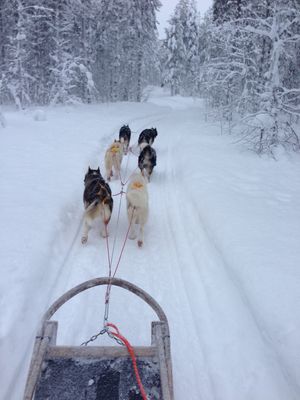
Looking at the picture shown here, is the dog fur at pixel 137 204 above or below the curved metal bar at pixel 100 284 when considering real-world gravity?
above

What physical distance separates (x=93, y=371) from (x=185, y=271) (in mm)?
2273

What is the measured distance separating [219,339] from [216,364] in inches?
11.6

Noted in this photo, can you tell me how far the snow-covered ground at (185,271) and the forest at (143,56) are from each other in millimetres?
3672

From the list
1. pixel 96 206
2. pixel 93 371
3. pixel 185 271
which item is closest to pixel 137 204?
pixel 96 206

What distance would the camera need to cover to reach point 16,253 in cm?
395

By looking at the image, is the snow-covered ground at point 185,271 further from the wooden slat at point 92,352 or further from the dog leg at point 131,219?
the wooden slat at point 92,352

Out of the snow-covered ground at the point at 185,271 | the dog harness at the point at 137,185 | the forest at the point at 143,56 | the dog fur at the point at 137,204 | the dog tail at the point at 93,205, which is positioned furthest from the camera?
the forest at the point at 143,56

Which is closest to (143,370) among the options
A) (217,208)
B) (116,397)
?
(116,397)

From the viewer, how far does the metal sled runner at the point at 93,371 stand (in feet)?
6.77

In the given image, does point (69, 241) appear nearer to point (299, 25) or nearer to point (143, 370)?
point (143, 370)

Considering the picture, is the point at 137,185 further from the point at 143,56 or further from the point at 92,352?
the point at 143,56

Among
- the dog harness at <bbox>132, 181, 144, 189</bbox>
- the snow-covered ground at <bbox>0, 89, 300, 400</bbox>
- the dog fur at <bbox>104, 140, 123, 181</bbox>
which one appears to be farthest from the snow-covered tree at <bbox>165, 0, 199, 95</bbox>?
the dog harness at <bbox>132, 181, 144, 189</bbox>

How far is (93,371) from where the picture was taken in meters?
2.22

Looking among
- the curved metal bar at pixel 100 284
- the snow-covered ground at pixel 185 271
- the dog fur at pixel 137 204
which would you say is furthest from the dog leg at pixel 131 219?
the curved metal bar at pixel 100 284
